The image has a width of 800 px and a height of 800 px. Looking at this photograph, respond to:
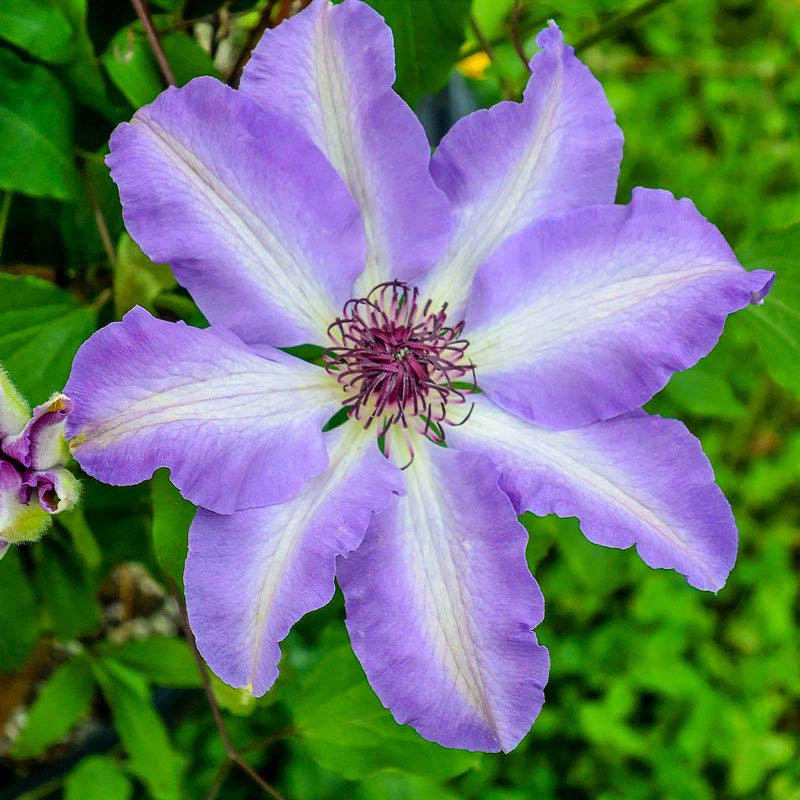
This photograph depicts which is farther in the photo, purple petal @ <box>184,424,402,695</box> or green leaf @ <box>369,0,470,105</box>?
Answer: green leaf @ <box>369,0,470,105</box>

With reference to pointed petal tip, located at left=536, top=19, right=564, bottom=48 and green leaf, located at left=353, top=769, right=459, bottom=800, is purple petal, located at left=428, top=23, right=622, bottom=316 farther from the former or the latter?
green leaf, located at left=353, top=769, right=459, bottom=800

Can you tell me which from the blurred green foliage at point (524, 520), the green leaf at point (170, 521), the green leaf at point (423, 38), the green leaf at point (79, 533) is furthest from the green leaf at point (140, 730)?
the green leaf at point (423, 38)

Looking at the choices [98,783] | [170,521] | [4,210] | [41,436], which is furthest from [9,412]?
[98,783]

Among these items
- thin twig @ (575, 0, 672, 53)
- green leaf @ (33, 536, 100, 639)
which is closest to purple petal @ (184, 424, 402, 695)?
green leaf @ (33, 536, 100, 639)

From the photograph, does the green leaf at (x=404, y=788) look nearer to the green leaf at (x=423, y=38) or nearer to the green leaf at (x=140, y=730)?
the green leaf at (x=140, y=730)

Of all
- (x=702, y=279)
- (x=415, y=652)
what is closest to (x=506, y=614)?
(x=415, y=652)

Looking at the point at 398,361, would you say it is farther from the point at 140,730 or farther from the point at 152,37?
the point at 140,730
